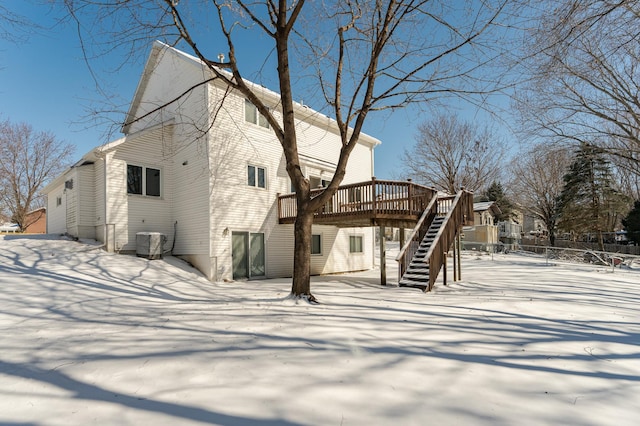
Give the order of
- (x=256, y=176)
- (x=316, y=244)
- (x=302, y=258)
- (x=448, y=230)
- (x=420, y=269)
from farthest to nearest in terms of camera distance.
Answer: (x=316, y=244)
(x=256, y=176)
(x=448, y=230)
(x=420, y=269)
(x=302, y=258)

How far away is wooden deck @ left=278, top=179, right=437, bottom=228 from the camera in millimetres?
11031

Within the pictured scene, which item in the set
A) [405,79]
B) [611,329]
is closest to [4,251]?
[405,79]

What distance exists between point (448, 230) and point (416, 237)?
1046 mm

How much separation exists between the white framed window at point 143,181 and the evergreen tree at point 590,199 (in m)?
31.1

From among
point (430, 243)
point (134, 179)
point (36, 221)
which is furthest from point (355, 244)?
Result: point (36, 221)

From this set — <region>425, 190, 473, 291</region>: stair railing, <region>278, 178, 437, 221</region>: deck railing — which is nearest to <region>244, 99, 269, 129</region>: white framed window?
<region>278, 178, 437, 221</region>: deck railing

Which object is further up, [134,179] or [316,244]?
[134,179]

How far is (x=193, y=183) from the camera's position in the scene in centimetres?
1182

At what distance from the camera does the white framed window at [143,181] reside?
11680mm

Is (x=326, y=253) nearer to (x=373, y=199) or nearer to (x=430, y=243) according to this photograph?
(x=373, y=199)

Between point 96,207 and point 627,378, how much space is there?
14882mm

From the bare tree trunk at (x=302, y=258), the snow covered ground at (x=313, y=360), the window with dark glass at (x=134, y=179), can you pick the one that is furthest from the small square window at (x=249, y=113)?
the snow covered ground at (x=313, y=360)

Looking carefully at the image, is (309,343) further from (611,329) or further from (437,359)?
(611,329)

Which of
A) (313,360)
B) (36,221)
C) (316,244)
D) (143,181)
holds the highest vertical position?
(143,181)
